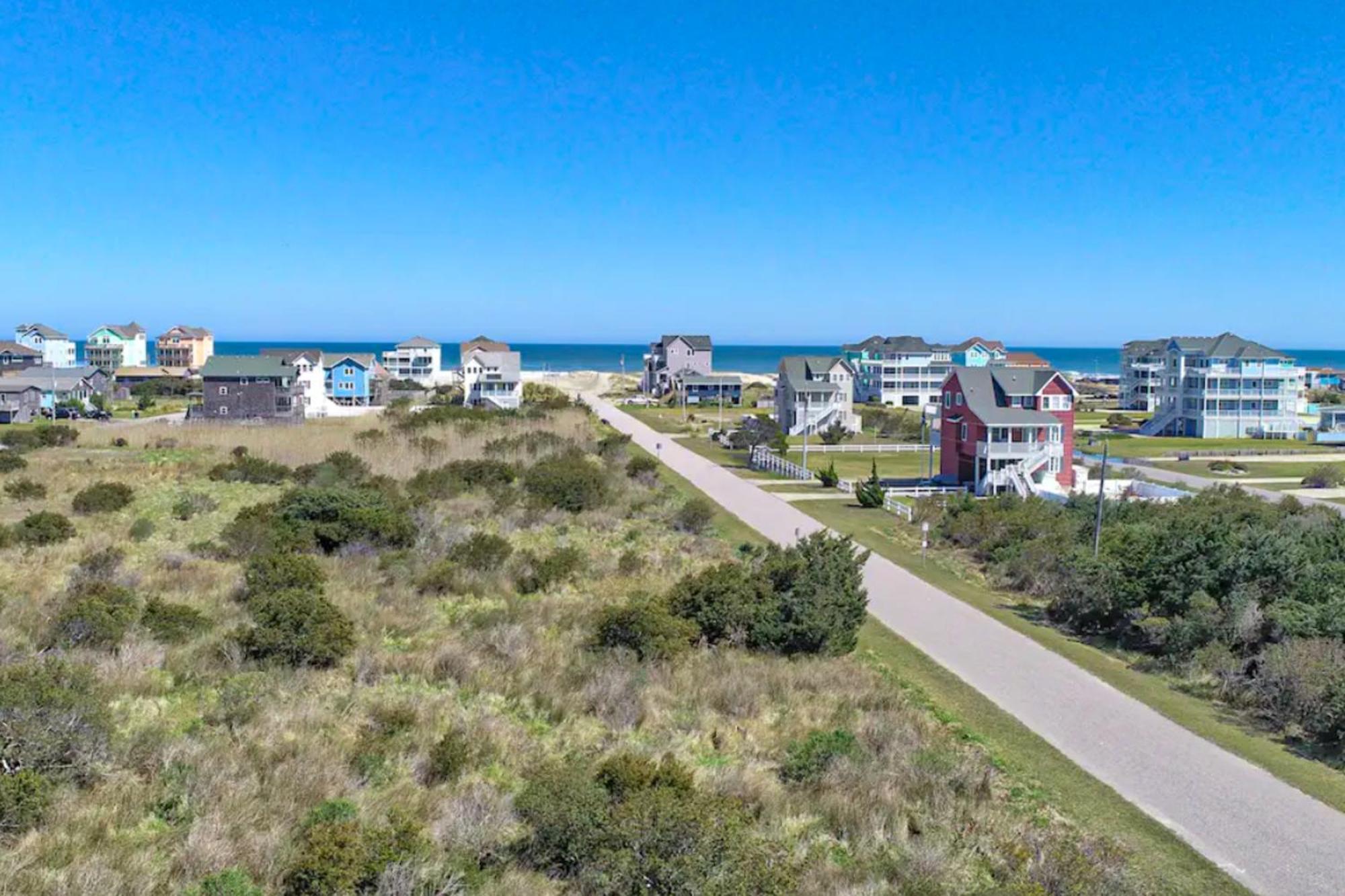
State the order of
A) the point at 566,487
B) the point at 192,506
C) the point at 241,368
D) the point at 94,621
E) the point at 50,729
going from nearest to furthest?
the point at 50,729
the point at 94,621
the point at 192,506
the point at 566,487
the point at 241,368

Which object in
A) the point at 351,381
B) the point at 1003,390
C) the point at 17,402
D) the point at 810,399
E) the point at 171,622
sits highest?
the point at 351,381

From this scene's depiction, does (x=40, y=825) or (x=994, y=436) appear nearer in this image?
(x=40, y=825)

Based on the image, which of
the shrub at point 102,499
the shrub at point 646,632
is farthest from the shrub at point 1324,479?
the shrub at point 102,499

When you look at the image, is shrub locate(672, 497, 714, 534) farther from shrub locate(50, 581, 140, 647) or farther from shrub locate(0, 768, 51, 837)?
shrub locate(0, 768, 51, 837)

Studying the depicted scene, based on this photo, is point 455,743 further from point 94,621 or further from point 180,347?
point 180,347

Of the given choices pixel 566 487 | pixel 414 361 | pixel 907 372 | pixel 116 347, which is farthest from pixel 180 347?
pixel 566 487

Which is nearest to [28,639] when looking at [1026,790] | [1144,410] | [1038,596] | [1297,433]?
[1026,790]

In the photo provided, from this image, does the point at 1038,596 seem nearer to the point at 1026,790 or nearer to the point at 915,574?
the point at 915,574
